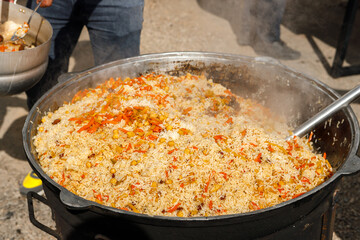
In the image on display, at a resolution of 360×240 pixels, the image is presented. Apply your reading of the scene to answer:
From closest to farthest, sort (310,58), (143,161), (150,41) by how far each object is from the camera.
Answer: (143,161), (310,58), (150,41)

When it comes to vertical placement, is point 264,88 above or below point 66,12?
below

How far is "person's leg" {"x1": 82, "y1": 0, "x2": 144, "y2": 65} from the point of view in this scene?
3801 mm

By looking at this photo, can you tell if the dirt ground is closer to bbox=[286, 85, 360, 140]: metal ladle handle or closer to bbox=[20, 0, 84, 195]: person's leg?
bbox=[20, 0, 84, 195]: person's leg

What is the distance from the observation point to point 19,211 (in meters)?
4.23

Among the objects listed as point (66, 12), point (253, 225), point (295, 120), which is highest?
point (66, 12)

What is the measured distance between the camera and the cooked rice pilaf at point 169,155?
7.76ft

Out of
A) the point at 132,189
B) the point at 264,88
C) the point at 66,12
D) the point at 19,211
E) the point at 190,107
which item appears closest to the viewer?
the point at 132,189

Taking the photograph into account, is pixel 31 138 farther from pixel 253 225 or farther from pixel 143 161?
pixel 253 225

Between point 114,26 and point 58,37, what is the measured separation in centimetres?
64

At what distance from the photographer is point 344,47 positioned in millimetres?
6543

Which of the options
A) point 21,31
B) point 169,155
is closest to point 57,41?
point 21,31

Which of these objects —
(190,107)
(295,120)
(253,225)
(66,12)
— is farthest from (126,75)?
(253,225)

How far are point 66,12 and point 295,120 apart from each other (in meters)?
2.55

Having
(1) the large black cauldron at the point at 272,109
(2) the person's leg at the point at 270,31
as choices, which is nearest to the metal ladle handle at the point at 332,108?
(1) the large black cauldron at the point at 272,109
